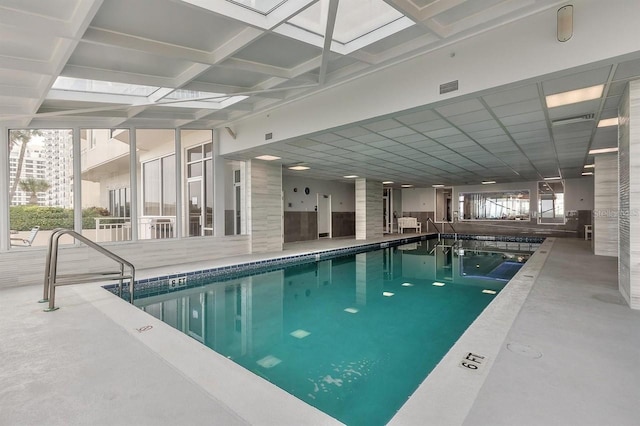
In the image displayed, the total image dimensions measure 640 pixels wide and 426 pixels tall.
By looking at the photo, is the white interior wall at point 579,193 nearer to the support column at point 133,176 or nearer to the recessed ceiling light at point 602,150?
the recessed ceiling light at point 602,150

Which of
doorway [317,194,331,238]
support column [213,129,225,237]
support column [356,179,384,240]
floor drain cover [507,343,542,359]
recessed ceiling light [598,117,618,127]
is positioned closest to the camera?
floor drain cover [507,343,542,359]

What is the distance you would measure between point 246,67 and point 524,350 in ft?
13.2

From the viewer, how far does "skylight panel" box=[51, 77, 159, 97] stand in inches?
174

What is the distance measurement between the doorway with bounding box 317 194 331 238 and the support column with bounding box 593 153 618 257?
344 inches

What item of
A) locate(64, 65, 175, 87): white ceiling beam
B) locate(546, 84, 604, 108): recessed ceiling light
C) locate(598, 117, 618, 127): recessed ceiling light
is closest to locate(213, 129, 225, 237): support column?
locate(64, 65, 175, 87): white ceiling beam

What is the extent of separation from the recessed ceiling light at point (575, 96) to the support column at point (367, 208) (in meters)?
8.27

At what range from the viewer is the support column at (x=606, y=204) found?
728 centimetres

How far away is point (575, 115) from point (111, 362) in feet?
20.9

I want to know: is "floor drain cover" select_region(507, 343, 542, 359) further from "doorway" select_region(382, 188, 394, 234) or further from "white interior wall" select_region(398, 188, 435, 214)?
"white interior wall" select_region(398, 188, 435, 214)

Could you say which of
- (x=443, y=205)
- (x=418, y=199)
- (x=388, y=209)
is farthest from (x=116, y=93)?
(x=443, y=205)

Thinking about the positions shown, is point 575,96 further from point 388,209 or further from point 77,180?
point 388,209

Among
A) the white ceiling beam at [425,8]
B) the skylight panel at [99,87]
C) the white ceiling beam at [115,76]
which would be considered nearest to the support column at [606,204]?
the white ceiling beam at [425,8]

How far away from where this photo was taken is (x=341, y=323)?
3.87 m

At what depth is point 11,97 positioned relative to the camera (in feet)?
14.3
